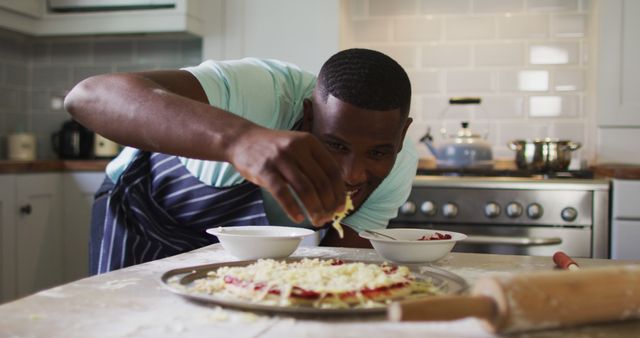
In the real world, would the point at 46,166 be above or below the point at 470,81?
below

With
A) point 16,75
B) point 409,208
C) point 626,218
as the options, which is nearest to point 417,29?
point 409,208

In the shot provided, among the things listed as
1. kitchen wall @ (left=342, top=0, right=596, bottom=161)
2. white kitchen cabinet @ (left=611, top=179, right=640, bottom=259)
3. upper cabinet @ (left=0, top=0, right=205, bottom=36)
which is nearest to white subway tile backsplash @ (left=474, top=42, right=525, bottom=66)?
kitchen wall @ (left=342, top=0, right=596, bottom=161)

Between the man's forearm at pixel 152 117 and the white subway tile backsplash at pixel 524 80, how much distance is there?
2.14m

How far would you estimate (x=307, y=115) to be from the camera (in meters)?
1.40

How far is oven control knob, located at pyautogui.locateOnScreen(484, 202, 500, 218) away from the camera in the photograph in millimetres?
2373

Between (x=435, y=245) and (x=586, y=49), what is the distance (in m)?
2.10

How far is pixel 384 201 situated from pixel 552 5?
68.6 inches

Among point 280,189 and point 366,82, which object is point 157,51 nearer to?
point 366,82

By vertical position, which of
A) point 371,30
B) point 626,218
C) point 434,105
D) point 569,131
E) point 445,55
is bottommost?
point 626,218

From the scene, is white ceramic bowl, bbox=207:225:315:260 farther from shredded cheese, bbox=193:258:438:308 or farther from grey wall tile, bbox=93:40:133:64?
grey wall tile, bbox=93:40:133:64

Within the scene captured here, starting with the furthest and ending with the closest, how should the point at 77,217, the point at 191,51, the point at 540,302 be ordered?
the point at 191,51, the point at 77,217, the point at 540,302

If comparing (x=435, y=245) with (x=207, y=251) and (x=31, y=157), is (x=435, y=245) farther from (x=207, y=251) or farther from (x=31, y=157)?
Result: (x=31, y=157)

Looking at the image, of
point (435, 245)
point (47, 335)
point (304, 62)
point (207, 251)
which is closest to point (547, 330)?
point (435, 245)

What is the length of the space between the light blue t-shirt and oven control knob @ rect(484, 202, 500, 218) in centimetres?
75
